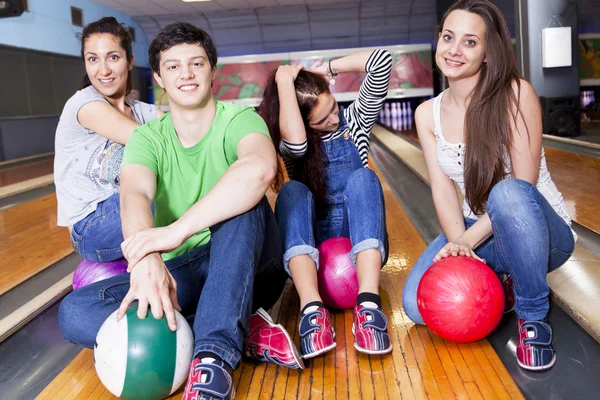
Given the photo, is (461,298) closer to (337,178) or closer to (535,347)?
(535,347)

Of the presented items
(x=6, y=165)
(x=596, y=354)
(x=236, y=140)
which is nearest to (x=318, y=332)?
(x=236, y=140)

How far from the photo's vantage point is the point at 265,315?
5.03ft

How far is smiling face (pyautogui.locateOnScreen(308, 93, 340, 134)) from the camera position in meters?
1.80

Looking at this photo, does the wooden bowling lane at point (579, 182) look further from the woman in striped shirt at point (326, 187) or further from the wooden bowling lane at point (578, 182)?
the woman in striped shirt at point (326, 187)

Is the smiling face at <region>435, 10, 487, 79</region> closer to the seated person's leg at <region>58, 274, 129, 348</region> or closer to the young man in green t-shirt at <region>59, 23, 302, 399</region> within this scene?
the young man in green t-shirt at <region>59, 23, 302, 399</region>

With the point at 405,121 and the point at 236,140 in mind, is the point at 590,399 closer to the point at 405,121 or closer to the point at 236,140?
the point at 236,140

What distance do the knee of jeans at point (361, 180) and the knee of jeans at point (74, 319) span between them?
75 cm

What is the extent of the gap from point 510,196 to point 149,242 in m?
0.79

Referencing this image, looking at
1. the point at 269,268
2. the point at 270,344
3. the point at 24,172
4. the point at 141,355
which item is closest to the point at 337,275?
the point at 269,268

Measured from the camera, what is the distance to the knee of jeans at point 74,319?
144 cm

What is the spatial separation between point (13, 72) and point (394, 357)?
20.3 ft

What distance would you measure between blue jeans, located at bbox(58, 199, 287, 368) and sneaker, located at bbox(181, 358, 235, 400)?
3cm

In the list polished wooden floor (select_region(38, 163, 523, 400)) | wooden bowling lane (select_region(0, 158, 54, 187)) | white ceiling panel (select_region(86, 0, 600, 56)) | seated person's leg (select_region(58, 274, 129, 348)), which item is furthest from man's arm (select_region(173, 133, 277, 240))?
white ceiling panel (select_region(86, 0, 600, 56))

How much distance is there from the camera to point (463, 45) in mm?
1516
